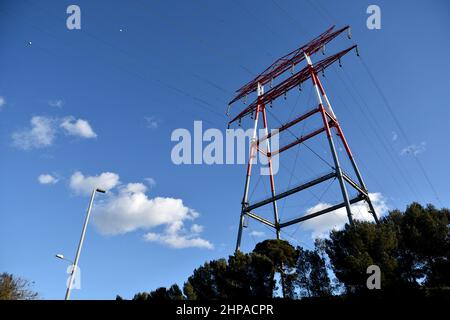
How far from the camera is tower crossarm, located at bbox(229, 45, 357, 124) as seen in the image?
30.5 m

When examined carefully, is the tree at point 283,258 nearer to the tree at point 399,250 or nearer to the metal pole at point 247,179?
the metal pole at point 247,179

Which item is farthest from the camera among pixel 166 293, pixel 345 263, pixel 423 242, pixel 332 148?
pixel 166 293

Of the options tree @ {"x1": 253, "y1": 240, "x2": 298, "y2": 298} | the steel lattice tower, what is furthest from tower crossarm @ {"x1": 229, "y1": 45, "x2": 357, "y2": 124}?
tree @ {"x1": 253, "y1": 240, "x2": 298, "y2": 298}

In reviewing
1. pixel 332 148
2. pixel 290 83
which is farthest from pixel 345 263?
pixel 290 83

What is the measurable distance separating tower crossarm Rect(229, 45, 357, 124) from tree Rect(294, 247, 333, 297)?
1678cm

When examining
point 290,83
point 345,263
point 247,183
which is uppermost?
point 290,83

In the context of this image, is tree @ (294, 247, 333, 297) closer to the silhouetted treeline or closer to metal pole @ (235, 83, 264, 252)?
the silhouetted treeline

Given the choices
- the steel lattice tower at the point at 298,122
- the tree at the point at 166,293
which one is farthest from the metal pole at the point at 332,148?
the tree at the point at 166,293

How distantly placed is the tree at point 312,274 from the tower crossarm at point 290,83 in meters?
16.8

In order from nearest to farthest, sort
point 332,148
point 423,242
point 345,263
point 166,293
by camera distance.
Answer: point 345,263
point 332,148
point 423,242
point 166,293

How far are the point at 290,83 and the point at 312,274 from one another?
1978 cm

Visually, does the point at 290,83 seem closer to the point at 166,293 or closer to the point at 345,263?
the point at 345,263

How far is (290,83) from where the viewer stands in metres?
32.8
